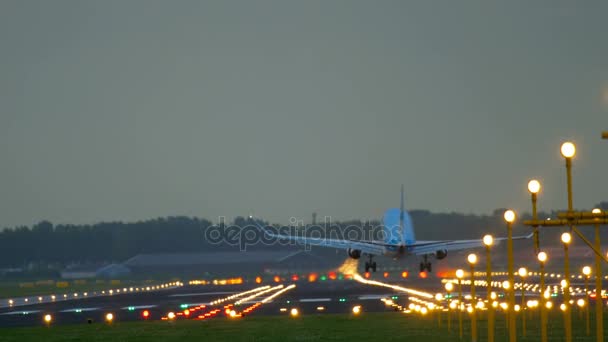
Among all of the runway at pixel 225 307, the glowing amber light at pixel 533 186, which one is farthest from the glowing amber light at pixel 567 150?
the runway at pixel 225 307

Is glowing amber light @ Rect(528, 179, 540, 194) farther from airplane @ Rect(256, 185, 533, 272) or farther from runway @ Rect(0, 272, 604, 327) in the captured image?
airplane @ Rect(256, 185, 533, 272)

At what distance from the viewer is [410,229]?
104 metres

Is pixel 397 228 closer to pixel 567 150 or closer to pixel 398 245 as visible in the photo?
pixel 398 245

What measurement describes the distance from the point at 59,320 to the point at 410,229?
148 feet

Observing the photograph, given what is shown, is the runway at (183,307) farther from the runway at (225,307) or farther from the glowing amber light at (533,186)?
the glowing amber light at (533,186)

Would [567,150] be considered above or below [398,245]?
below

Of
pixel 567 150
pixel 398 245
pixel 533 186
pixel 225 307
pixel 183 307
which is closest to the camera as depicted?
pixel 567 150

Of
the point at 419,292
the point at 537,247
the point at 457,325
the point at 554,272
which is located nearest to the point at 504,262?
the point at 554,272

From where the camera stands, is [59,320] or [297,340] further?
[59,320]

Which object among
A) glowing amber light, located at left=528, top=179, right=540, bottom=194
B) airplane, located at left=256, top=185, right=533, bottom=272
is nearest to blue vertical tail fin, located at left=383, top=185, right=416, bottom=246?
airplane, located at left=256, top=185, right=533, bottom=272

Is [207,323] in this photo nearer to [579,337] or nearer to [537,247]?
[579,337]

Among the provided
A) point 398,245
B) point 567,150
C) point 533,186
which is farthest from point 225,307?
point 567,150

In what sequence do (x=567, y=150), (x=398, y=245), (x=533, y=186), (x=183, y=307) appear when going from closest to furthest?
(x=567, y=150) < (x=533, y=186) < (x=183, y=307) < (x=398, y=245)

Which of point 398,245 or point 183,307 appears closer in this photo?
point 183,307
